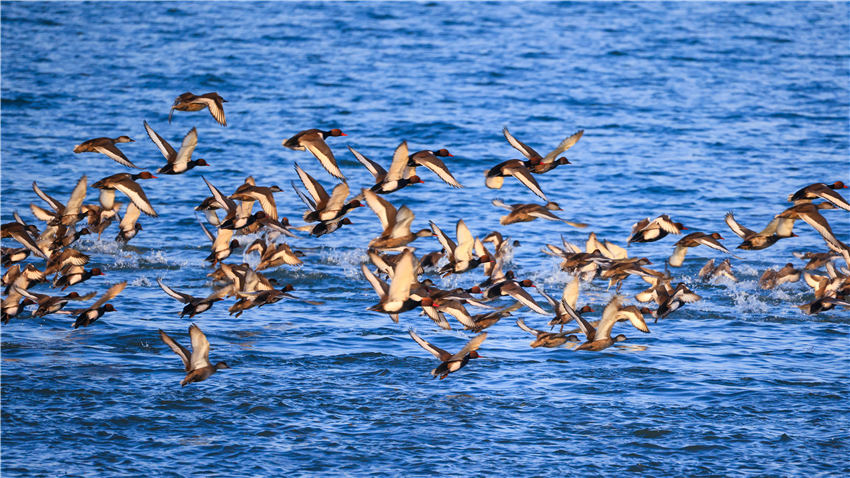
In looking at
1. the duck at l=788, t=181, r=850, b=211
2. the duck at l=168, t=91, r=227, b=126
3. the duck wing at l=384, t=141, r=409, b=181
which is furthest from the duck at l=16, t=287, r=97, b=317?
the duck at l=788, t=181, r=850, b=211

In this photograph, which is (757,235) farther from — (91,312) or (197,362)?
(91,312)

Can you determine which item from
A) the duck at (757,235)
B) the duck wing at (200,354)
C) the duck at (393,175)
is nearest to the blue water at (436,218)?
the duck wing at (200,354)

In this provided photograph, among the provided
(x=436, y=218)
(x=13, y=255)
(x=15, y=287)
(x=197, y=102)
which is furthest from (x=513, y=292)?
(x=436, y=218)

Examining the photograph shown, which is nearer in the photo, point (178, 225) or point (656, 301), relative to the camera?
point (656, 301)

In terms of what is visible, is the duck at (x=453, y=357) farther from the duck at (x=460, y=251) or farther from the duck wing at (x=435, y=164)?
the duck wing at (x=435, y=164)

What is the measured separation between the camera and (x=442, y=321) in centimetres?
1155

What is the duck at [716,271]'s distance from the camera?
49.1 ft

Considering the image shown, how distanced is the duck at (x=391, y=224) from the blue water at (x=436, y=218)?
1667mm

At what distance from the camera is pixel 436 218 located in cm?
1958

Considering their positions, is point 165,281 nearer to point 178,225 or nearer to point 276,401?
point 178,225

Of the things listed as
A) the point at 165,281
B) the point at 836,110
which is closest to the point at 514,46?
the point at 836,110

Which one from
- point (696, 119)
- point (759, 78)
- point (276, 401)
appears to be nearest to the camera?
point (276, 401)

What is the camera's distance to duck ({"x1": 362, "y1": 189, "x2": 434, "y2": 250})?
10.1 meters

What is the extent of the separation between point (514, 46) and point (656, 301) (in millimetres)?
26596
